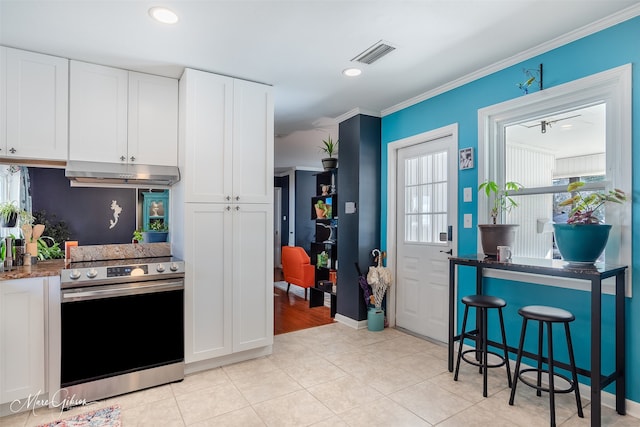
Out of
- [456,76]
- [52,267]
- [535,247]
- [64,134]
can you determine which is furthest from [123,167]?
[535,247]

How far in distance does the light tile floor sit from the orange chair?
2027mm

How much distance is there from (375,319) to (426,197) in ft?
4.72

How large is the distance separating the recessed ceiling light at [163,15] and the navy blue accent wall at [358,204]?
228 cm

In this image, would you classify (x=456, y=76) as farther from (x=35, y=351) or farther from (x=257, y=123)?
(x=35, y=351)

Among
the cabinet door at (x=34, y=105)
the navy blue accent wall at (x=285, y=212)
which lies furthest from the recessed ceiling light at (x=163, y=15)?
the navy blue accent wall at (x=285, y=212)

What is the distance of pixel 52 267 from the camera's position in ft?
8.18

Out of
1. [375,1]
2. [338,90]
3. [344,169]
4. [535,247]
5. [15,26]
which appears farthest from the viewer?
[344,169]

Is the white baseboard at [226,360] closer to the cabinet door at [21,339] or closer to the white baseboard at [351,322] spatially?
the cabinet door at [21,339]

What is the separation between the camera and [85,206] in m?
2.91

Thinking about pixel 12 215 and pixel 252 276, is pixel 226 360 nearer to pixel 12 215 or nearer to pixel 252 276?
pixel 252 276

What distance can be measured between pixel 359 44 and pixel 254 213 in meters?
1.62

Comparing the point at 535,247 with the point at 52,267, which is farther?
the point at 535,247

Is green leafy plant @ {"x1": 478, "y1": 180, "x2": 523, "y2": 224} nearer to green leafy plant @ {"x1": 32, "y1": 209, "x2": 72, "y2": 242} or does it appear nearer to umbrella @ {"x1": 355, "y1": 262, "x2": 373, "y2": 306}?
umbrella @ {"x1": 355, "y1": 262, "x2": 373, "y2": 306}

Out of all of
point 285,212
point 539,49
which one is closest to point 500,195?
point 539,49
